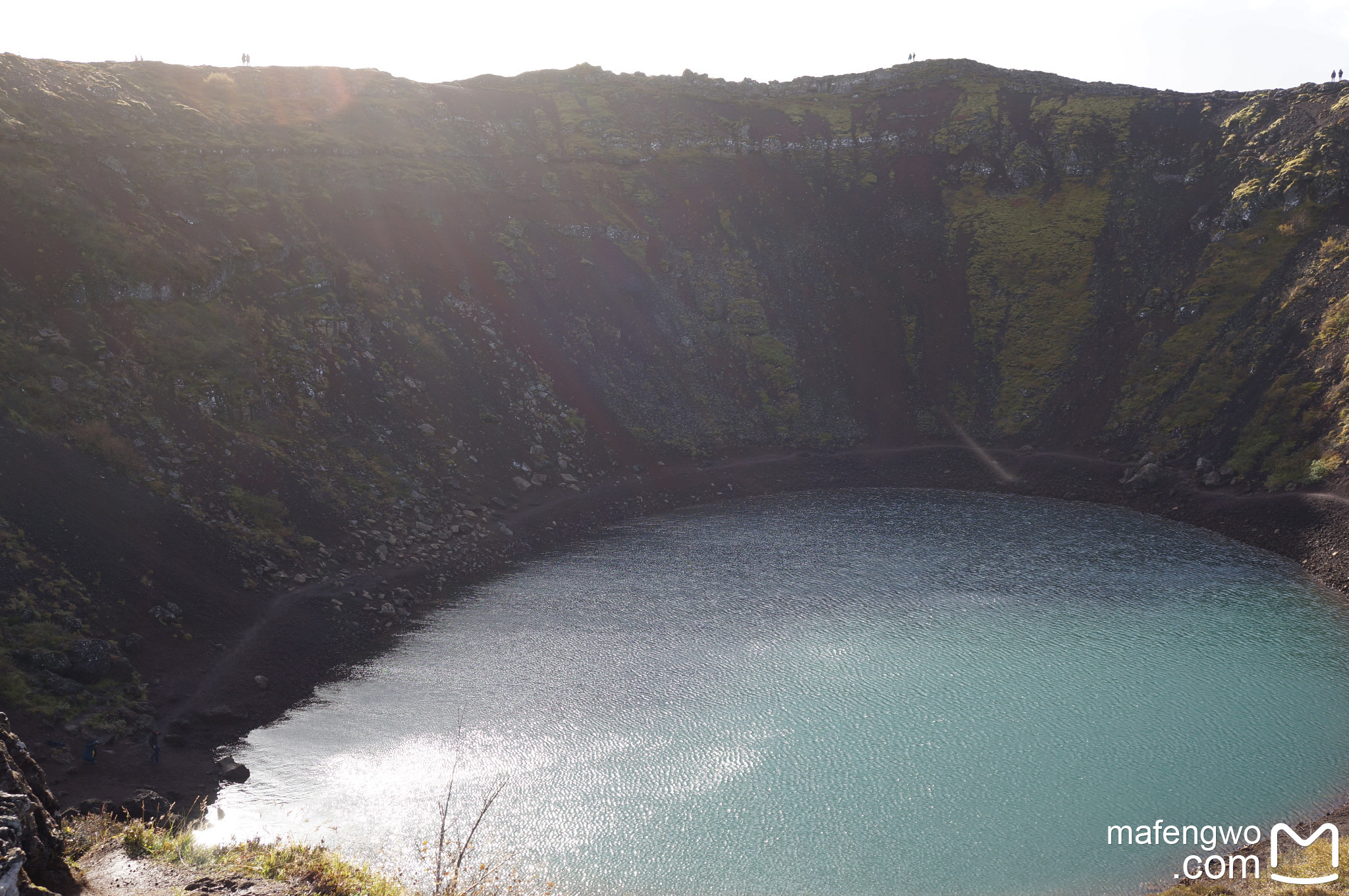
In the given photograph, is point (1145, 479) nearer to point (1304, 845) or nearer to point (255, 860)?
point (1304, 845)

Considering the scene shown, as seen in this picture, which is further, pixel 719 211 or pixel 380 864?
pixel 719 211

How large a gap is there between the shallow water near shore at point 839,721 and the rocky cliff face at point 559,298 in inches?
373

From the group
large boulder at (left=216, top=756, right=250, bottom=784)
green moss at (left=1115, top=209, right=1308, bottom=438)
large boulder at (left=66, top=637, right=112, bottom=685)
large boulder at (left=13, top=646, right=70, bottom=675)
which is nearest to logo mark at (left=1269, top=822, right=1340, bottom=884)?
large boulder at (left=216, top=756, right=250, bottom=784)

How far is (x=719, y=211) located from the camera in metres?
94.4

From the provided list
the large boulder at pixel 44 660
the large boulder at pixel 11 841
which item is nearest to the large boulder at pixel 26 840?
the large boulder at pixel 11 841

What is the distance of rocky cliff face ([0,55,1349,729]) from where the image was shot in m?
47.4

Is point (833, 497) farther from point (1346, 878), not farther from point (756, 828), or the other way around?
point (1346, 878)

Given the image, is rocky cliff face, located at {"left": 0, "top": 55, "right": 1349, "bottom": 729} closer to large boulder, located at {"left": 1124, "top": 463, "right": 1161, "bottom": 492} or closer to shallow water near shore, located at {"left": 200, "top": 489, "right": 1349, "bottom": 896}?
large boulder, located at {"left": 1124, "top": 463, "right": 1161, "bottom": 492}

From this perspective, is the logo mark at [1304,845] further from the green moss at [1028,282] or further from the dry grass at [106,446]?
the dry grass at [106,446]

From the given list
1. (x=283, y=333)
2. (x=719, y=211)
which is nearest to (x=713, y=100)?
(x=719, y=211)

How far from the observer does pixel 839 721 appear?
121 ft

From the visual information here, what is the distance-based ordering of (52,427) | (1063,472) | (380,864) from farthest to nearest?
1. (1063,472)
2. (52,427)
3. (380,864)

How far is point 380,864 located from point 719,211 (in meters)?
80.4

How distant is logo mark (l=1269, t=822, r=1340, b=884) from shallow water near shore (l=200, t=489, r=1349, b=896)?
3.55 ft
